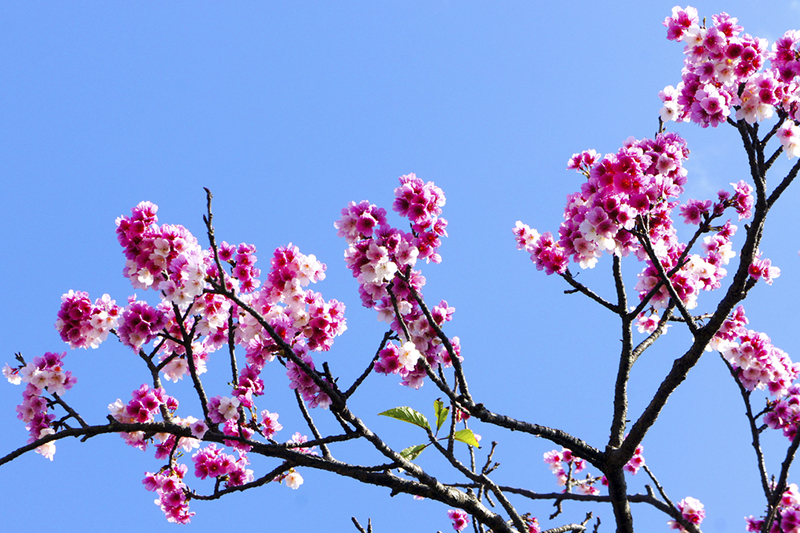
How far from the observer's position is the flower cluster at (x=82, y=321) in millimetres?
5020

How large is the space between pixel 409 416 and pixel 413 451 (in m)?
0.30

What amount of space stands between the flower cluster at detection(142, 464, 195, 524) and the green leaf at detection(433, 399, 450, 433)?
2.64 metres

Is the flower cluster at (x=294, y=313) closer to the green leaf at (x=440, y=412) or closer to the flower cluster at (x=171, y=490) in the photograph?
the green leaf at (x=440, y=412)

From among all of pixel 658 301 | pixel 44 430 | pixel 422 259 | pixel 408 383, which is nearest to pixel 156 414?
pixel 44 430

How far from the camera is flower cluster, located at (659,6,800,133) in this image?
4812mm

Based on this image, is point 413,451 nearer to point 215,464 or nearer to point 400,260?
point 400,260

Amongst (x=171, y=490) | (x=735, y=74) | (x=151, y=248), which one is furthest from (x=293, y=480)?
(x=735, y=74)

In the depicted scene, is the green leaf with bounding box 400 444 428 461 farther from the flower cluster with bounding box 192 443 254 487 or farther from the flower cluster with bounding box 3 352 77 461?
the flower cluster with bounding box 3 352 77 461

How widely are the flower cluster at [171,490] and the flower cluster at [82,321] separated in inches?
56.1

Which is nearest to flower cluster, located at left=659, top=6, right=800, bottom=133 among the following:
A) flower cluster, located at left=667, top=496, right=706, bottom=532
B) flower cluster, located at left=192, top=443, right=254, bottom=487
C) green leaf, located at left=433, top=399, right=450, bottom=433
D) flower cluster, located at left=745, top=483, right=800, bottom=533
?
green leaf, located at left=433, top=399, right=450, bottom=433

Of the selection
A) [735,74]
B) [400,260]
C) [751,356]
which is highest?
[735,74]

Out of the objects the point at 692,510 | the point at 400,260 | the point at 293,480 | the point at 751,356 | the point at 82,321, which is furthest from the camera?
the point at 692,510

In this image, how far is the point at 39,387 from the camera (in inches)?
193

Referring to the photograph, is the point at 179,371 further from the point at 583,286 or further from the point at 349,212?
the point at 583,286
